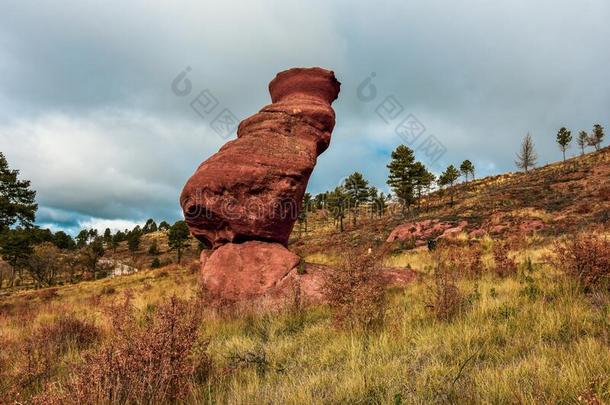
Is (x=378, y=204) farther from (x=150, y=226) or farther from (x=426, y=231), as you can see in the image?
(x=150, y=226)

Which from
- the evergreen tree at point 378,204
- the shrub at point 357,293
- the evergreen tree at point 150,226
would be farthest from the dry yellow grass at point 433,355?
the evergreen tree at point 150,226

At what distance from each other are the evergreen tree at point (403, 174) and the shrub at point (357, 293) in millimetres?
46977

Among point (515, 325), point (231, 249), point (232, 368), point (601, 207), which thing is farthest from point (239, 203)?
point (601, 207)

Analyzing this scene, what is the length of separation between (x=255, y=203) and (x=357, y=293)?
6.40 m

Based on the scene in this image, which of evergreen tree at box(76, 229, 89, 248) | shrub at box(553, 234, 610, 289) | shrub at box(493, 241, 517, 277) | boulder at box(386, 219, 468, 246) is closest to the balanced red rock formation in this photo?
shrub at box(493, 241, 517, 277)

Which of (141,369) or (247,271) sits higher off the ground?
(247,271)

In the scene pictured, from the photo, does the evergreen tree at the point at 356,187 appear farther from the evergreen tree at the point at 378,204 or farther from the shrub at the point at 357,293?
the shrub at the point at 357,293

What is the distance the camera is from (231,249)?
12.1 metres

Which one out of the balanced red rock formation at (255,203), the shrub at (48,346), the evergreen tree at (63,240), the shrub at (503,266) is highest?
the evergreen tree at (63,240)

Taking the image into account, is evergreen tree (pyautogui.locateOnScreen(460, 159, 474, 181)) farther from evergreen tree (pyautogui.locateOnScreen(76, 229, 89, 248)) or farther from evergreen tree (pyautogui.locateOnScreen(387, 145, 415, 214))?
evergreen tree (pyautogui.locateOnScreen(76, 229, 89, 248))

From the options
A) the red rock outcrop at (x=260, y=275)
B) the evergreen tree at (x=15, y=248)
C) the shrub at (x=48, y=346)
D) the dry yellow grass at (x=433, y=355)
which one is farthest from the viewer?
the evergreen tree at (x=15, y=248)

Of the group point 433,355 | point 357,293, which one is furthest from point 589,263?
point 433,355

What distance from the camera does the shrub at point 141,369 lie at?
342 cm

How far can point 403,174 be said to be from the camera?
55.7 m
